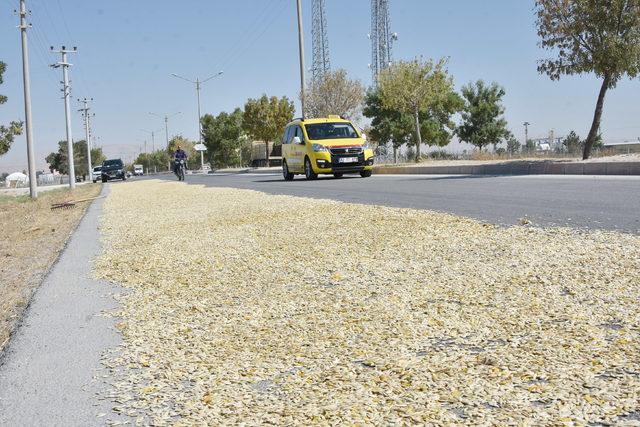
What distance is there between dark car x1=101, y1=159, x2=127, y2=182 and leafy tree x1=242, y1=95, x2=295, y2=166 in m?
19.4

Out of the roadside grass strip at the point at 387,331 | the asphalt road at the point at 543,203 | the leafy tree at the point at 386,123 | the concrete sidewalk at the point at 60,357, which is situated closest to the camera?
the roadside grass strip at the point at 387,331

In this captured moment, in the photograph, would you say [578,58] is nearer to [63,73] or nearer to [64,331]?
[64,331]

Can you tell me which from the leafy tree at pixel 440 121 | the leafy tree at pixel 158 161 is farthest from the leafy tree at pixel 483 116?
the leafy tree at pixel 158 161

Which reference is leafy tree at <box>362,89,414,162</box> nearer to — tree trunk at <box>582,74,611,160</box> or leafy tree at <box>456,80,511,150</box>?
leafy tree at <box>456,80,511,150</box>

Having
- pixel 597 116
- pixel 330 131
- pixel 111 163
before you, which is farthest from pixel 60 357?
pixel 111 163

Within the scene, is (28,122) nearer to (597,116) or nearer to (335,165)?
(335,165)

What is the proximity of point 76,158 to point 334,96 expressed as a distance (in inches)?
3723

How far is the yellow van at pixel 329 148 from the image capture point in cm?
2272

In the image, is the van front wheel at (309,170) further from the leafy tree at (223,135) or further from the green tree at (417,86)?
the leafy tree at (223,135)

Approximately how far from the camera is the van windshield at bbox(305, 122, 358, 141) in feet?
76.1

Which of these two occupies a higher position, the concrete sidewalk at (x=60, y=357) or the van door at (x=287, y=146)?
the van door at (x=287, y=146)

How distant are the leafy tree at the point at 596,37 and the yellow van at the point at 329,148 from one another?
655cm

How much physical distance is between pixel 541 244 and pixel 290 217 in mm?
4107

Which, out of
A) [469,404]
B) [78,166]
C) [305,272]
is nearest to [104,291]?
[305,272]
